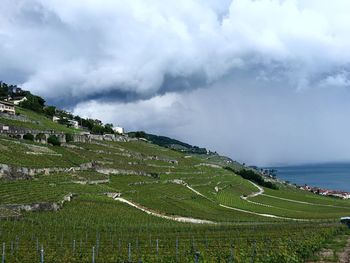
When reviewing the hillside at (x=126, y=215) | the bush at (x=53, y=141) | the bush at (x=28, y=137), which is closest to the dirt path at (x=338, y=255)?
the hillside at (x=126, y=215)

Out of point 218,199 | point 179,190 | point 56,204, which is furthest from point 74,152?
point 56,204

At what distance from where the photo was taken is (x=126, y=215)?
235 feet

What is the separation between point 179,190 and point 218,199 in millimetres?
10041

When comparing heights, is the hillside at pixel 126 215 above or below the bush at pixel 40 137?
below

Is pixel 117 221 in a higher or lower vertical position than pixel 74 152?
lower

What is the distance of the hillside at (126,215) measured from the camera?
38438 mm

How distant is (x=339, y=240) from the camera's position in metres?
47.0

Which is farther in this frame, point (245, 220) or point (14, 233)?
point (245, 220)

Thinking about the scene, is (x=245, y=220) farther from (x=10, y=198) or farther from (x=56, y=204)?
(x=10, y=198)

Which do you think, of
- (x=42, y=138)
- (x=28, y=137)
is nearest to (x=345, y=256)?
(x=28, y=137)

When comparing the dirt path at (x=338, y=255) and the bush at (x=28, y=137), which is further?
the bush at (x=28, y=137)

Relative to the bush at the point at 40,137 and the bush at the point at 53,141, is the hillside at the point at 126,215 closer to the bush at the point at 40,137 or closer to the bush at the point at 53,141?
the bush at the point at 53,141

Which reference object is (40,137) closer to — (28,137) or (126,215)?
(28,137)

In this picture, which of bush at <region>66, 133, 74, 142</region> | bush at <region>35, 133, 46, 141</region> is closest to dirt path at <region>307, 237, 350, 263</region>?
bush at <region>35, 133, 46, 141</region>
